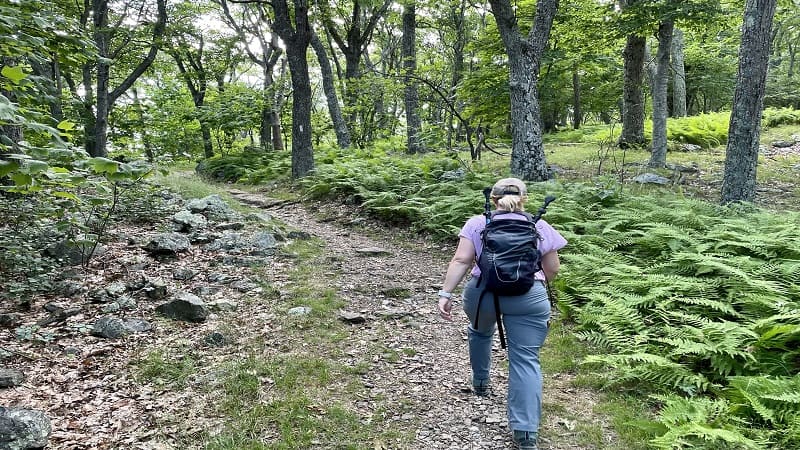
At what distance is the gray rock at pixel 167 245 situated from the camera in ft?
23.4

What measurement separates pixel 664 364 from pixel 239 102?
19089 mm

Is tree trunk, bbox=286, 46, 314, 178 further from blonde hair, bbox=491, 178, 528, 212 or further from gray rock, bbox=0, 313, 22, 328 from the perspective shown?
blonde hair, bbox=491, 178, 528, 212

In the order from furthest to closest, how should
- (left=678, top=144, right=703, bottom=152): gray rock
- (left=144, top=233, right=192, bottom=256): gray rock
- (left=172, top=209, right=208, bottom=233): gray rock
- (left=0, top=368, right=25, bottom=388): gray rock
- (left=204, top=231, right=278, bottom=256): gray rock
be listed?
(left=678, top=144, right=703, bottom=152): gray rock → (left=172, top=209, right=208, bottom=233): gray rock → (left=204, top=231, right=278, bottom=256): gray rock → (left=144, top=233, right=192, bottom=256): gray rock → (left=0, top=368, right=25, bottom=388): gray rock

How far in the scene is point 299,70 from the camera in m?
13.6

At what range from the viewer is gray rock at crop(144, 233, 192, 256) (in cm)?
714

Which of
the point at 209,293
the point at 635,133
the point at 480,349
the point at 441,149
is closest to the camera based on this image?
the point at 480,349

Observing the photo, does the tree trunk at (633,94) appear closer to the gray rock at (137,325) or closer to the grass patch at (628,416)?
the grass patch at (628,416)

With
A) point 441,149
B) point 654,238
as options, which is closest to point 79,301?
point 654,238

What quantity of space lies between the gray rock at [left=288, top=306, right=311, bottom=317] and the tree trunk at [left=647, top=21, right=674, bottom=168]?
35.5 ft

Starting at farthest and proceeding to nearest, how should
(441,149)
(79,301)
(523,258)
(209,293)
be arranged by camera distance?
(441,149) → (209,293) → (79,301) → (523,258)

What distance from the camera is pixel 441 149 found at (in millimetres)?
17297

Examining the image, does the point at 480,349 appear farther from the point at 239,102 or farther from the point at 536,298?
the point at 239,102

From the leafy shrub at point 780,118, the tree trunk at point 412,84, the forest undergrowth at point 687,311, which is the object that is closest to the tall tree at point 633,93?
the tree trunk at point 412,84

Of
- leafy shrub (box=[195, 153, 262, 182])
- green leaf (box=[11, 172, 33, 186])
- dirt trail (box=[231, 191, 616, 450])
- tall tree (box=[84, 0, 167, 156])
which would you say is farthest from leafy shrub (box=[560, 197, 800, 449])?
leafy shrub (box=[195, 153, 262, 182])
